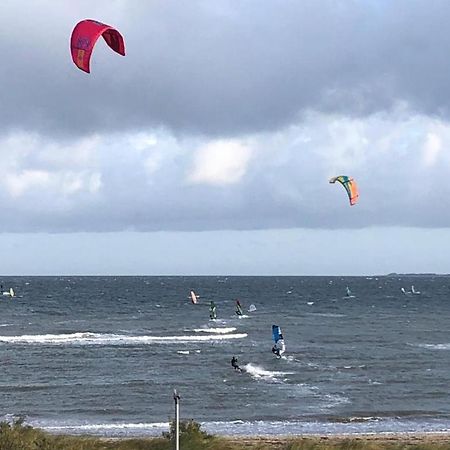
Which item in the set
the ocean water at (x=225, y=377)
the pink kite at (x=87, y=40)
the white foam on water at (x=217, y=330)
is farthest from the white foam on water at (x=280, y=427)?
the white foam on water at (x=217, y=330)

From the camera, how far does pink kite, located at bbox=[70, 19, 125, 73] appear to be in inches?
627

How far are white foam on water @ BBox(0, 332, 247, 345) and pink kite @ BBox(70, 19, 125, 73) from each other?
33.2 meters

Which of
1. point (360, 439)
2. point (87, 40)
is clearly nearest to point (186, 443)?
point (360, 439)

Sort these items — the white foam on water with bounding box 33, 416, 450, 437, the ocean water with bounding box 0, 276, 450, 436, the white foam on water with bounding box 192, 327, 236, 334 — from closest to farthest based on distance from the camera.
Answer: the white foam on water with bounding box 33, 416, 450, 437 < the ocean water with bounding box 0, 276, 450, 436 < the white foam on water with bounding box 192, 327, 236, 334

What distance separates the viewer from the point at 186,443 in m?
15.9

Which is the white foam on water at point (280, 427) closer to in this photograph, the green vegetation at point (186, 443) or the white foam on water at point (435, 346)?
the green vegetation at point (186, 443)

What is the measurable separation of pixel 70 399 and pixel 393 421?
11.6 meters

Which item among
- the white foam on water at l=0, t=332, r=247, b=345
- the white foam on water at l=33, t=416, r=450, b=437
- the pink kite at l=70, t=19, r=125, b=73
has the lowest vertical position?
the white foam on water at l=33, t=416, r=450, b=437

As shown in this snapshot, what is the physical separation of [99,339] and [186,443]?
35756mm

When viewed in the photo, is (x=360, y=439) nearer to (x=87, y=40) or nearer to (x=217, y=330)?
(x=87, y=40)

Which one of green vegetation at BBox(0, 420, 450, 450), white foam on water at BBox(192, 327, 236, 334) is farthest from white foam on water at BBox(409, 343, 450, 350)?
green vegetation at BBox(0, 420, 450, 450)

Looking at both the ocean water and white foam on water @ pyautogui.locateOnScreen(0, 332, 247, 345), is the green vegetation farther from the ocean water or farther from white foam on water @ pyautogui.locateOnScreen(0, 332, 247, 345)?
white foam on water @ pyautogui.locateOnScreen(0, 332, 247, 345)

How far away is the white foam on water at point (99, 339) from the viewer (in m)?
48.8

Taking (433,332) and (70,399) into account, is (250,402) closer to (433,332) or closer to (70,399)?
(70,399)
